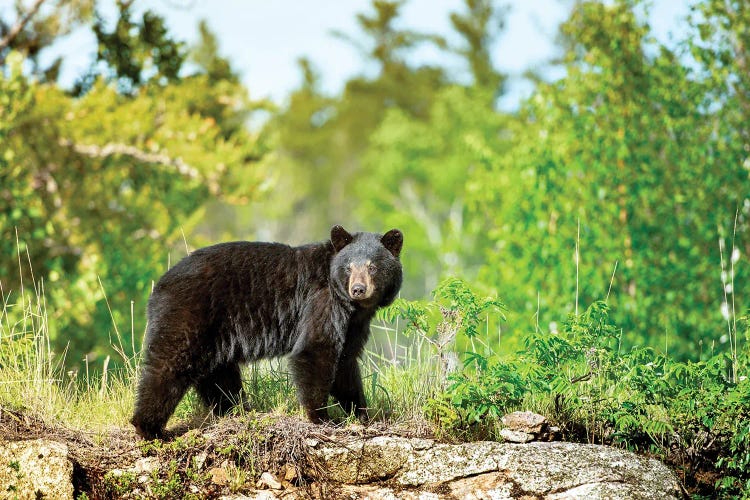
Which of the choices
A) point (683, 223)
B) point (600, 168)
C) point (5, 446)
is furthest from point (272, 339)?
point (683, 223)

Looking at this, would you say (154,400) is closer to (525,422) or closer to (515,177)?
(525,422)

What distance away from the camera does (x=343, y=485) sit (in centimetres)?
563

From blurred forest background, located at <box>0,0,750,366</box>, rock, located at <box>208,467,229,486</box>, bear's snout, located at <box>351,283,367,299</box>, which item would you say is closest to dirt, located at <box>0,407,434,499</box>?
rock, located at <box>208,467,229,486</box>

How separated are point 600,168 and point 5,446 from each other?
8952mm

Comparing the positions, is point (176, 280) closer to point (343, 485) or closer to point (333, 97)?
point (343, 485)

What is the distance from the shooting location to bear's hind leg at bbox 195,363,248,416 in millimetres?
6375

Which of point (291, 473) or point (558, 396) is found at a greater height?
point (558, 396)

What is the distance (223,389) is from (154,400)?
669 mm

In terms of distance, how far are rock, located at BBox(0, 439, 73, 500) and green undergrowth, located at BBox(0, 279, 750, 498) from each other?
1.04ft

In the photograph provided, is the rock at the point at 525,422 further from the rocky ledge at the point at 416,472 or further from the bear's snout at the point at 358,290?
the bear's snout at the point at 358,290

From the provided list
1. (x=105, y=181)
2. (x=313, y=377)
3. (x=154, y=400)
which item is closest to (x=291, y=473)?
(x=313, y=377)

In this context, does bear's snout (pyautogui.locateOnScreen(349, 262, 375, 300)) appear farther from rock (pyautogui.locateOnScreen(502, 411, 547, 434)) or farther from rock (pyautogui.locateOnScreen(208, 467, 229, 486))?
rock (pyautogui.locateOnScreen(208, 467, 229, 486))

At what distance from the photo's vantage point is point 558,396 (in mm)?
6012

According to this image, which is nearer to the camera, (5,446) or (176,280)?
(5,446)
